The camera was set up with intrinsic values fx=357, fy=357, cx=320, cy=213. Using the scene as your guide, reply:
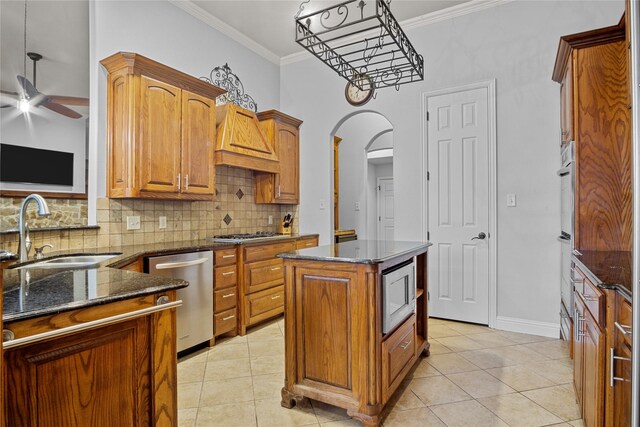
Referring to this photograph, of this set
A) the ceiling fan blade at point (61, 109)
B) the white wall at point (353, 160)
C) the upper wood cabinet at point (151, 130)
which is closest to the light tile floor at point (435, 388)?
the upper wood cabinet at point (151, 130)

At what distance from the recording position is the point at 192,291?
2.81 meters

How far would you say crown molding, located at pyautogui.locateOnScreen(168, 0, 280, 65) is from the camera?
11.6ft

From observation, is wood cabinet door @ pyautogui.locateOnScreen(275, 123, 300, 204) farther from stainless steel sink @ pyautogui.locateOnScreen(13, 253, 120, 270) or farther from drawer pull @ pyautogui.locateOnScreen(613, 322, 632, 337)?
drawer pull @ pyautogui.locateOnScreen(613, 322, 632, 337)

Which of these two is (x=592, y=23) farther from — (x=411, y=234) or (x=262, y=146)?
(x=262, y=146)

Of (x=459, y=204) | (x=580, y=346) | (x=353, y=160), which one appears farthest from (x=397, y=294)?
(x=353, y=160)

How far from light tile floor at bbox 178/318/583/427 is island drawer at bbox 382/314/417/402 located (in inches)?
5.3

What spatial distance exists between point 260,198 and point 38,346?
3346 mm

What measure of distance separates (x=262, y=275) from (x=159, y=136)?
1557 mm

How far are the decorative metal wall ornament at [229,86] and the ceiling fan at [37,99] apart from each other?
1408 mm

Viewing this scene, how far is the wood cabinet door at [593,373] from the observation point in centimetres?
134

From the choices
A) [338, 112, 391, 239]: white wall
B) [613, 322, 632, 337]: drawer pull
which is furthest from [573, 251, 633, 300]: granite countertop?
[338, 112, 391, 239]: white wall

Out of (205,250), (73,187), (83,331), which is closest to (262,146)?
(205,250)

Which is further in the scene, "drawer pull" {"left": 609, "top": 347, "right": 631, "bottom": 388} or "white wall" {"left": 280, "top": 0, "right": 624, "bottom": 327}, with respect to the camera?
"white wall" {"left": 280, "top": 0, "right": 624, "bottom": 327}

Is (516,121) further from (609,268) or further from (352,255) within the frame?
(352,255)
